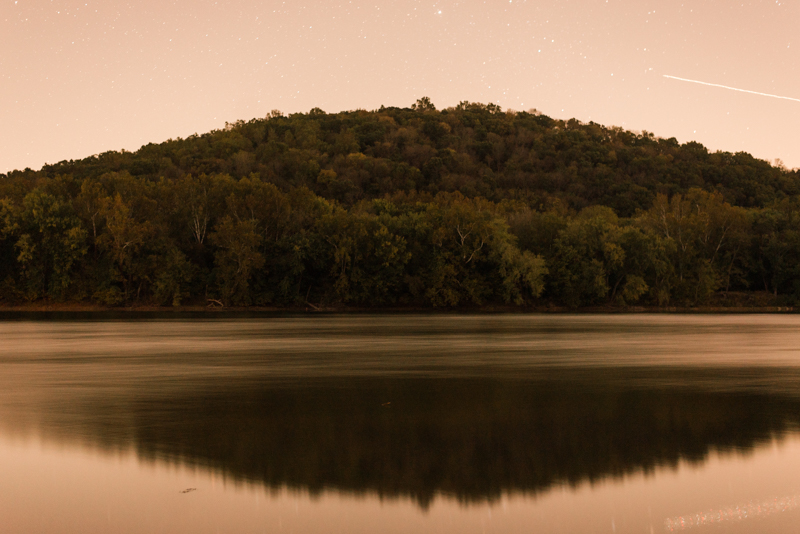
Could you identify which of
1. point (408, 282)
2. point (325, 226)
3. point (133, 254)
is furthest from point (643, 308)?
point (133, 254)

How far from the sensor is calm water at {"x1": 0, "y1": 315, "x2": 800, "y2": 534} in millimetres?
7805

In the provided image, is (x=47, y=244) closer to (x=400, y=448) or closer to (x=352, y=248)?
(x=352, y=248)

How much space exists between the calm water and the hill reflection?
5cm

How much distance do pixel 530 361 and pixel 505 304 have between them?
62186 mm

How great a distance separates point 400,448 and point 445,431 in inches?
52.4

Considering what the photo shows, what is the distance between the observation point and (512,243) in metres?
85.9

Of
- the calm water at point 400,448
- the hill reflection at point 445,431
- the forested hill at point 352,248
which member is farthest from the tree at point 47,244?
the hill reflection at point 445,431

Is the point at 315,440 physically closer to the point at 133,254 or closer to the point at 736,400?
the point at 736,400

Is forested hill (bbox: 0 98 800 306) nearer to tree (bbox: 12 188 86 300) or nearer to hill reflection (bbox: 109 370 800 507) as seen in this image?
tree (bbox: 12 188 86 300)

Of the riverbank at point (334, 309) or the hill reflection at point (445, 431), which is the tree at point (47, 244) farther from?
the hill reflection at point (445, 431)

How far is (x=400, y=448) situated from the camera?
34.9 ft

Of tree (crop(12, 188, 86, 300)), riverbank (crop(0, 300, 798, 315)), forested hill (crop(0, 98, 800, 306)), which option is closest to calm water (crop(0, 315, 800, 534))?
riverbank (crop(0, 300, 798, 315))

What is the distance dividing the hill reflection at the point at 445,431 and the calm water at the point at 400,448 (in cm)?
5

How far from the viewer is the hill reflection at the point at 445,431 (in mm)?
9234
